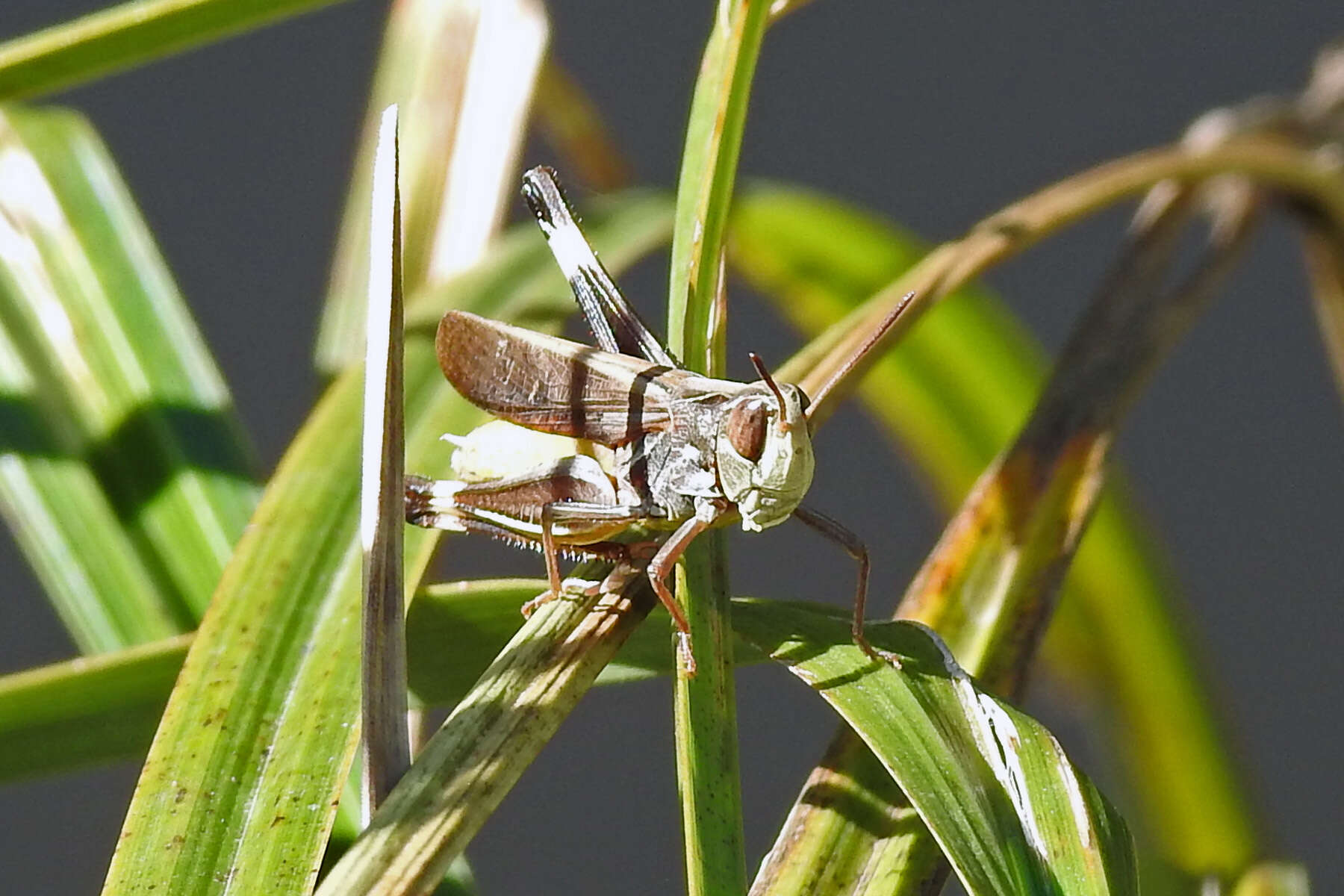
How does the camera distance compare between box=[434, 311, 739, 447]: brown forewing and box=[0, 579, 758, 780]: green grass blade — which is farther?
box=[434, 311, 739, 447]: brown forewing

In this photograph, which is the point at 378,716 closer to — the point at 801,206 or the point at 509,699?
the point at 509,699

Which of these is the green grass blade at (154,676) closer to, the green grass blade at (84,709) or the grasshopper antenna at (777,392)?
the green grass blade at (84,709)

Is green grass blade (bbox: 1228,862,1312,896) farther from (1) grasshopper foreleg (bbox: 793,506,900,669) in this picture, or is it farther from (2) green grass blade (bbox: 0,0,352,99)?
(2) green grass blade (bbox: 0,0,352,99)

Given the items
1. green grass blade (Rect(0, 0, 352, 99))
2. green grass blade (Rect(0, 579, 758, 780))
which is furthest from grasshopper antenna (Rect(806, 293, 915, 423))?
green grass blade (Rect(0, 0, 352, 99))

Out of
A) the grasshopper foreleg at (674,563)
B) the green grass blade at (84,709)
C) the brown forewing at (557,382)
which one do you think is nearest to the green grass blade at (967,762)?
the grasshopper foreleg at (674,563)

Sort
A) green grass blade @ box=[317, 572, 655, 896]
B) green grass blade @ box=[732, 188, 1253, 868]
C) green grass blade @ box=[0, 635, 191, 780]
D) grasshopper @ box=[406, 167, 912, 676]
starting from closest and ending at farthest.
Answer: green grass blade @ box=[317, 572, 655, 896]
green grass blade @ box=[0, 635, 191, 780]
grasshopper @ box=[406, 167, 912, 676]
green grass blade @ box=[732, 188, 1253, 868]

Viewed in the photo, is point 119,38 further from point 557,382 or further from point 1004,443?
point 1004,443
